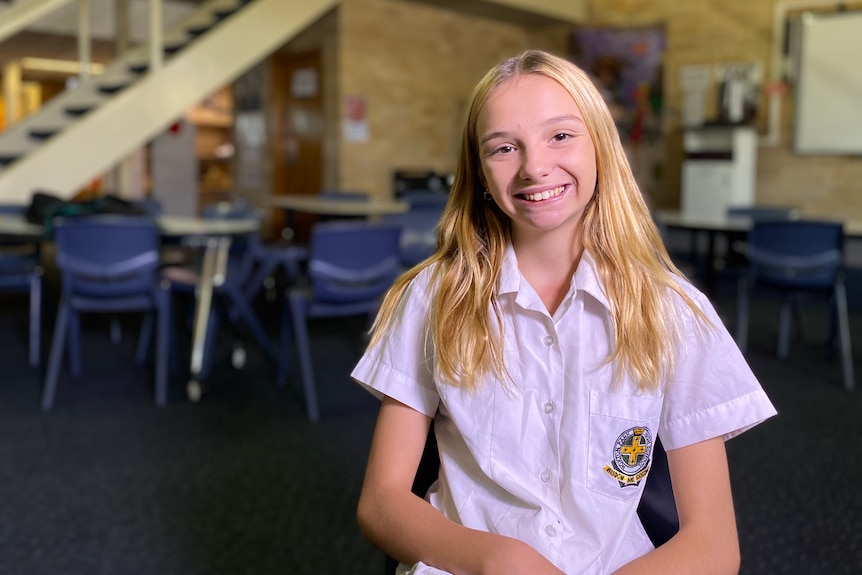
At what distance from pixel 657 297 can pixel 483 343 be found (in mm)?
231

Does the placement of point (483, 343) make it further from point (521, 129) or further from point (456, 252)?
point (521, 129)

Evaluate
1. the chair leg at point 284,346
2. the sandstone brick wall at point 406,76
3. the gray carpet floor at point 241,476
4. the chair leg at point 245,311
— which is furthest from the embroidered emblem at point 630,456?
the sandstone brick wall at point 406,76

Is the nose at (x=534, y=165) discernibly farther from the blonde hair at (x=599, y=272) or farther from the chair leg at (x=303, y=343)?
the chair leg at (x=303, y=343)

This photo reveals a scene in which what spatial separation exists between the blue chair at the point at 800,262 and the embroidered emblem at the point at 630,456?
312cm

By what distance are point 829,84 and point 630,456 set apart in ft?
26.3

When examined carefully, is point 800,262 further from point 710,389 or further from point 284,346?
point 710,389

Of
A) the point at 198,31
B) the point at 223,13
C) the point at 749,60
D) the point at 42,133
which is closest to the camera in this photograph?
the point at 42,133

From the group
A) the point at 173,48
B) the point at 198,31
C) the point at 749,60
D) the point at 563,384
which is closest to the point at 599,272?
the point at 563,384

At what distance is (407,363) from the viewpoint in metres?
1.08

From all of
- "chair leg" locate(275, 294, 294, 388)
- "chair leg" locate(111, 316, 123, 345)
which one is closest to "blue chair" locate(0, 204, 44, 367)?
"chair leg" locate(111, 316, 123, 345)

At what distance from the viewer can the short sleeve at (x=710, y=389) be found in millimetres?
980

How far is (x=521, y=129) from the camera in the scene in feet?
3.33

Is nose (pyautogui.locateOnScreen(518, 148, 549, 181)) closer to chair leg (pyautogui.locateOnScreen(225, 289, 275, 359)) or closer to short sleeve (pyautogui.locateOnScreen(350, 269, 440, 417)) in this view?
short sleeve (pyautogui.locateOnScreen(350, 269, 440, 417))

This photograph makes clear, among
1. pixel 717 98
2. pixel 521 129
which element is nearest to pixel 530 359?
pixel 521 129
